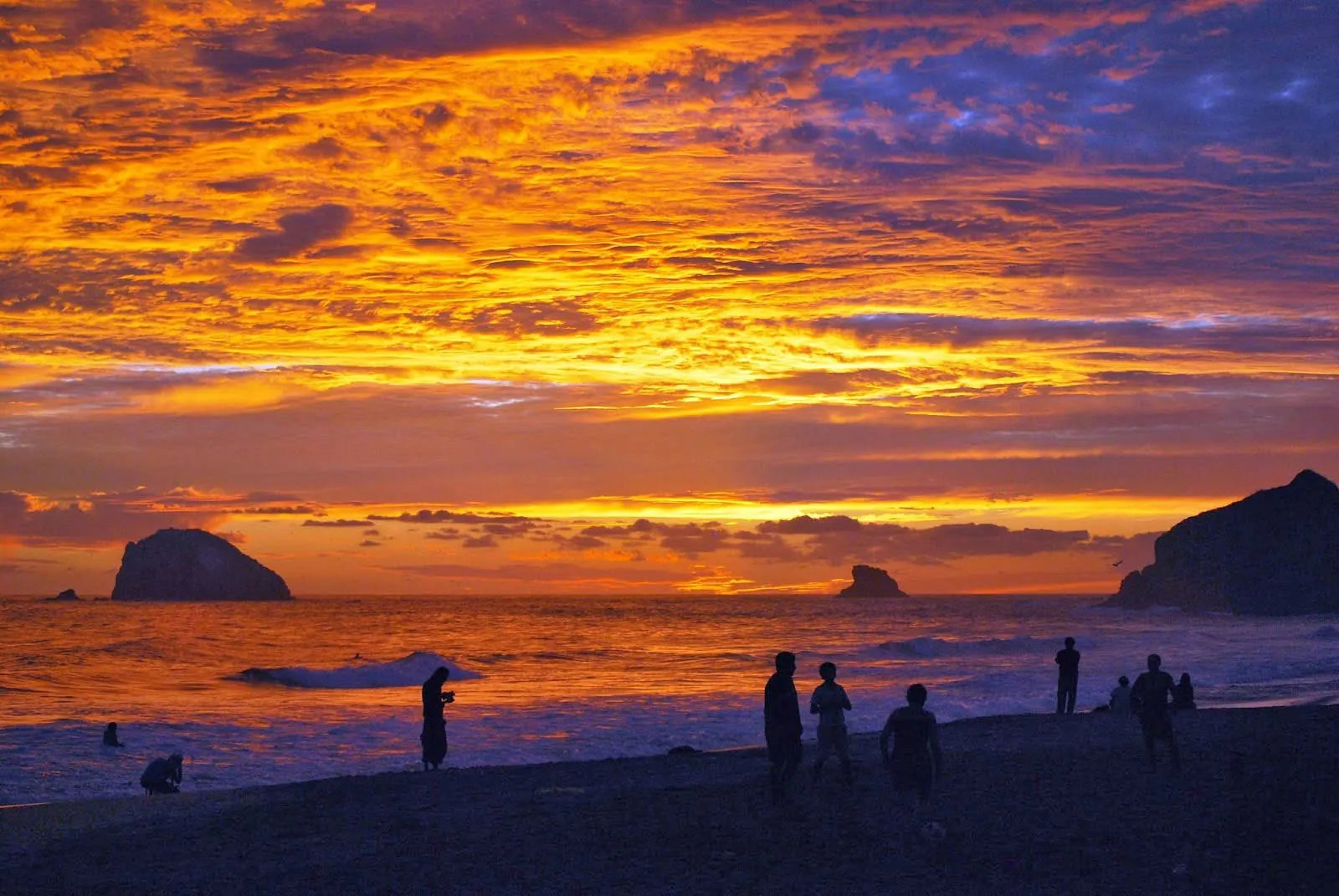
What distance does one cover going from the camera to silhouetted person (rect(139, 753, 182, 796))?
18547 millimetres

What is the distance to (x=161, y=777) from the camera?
18.6m

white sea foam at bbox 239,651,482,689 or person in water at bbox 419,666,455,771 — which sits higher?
person in water at bbox 419,666,455,771

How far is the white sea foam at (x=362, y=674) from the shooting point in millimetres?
48312

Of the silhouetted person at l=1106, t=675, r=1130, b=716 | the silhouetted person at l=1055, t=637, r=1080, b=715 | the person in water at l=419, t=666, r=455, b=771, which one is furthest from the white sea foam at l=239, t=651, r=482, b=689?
the silhouetted person at l=1106, t=675, r=1130, b=716

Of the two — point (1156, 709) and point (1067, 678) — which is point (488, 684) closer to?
point (1067, 678)

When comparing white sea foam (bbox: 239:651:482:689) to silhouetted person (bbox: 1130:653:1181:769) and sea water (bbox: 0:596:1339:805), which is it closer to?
sea water (bbox: 0:596:1339:805)

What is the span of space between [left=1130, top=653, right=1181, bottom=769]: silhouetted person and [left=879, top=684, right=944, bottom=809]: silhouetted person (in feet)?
17.5

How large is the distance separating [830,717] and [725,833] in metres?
2.22

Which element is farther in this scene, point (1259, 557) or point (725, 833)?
point (1259, 557)

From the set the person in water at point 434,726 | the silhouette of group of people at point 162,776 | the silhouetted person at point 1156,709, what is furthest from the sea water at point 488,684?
the silhouetted person at point 1156,709

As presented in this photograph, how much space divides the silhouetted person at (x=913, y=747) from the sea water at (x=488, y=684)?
13.3 meters

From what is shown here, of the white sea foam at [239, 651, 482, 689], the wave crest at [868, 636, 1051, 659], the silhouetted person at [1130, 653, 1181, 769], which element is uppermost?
the silhouetted person at [1130, 653, 1181, 769]

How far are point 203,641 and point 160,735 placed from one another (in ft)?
156

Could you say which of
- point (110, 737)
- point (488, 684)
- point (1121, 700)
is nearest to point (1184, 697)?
point (1121, 700)
